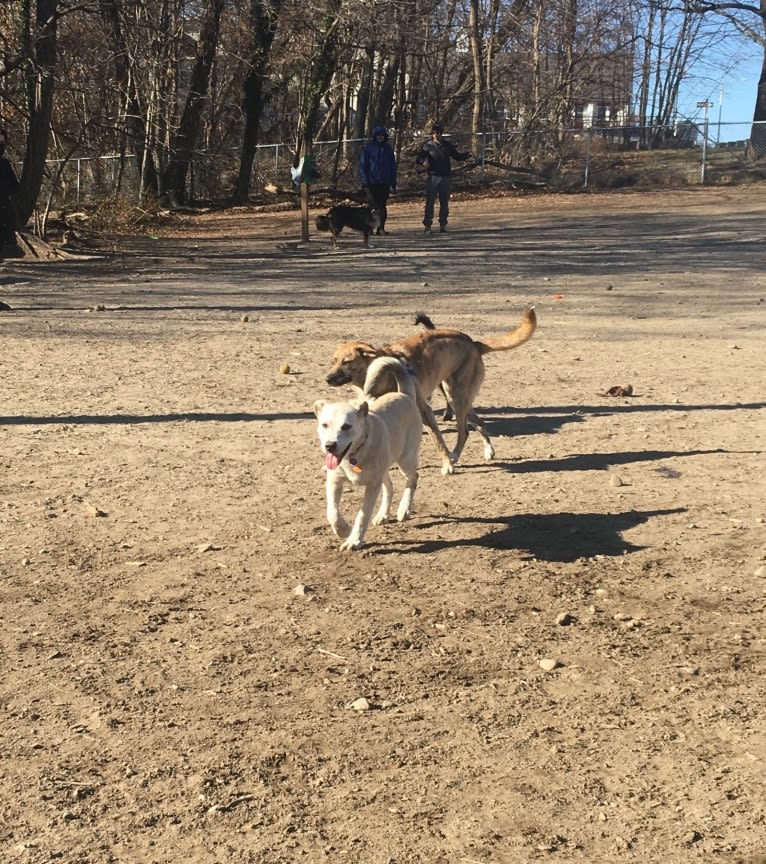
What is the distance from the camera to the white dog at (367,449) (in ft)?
19.1

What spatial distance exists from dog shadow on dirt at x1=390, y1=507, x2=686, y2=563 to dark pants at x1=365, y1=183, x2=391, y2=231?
19673 millimetres

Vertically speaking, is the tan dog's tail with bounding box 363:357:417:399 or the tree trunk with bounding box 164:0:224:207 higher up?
the tree trunk with bounding box 164:0:224:207

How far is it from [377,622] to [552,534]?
5.24 feet

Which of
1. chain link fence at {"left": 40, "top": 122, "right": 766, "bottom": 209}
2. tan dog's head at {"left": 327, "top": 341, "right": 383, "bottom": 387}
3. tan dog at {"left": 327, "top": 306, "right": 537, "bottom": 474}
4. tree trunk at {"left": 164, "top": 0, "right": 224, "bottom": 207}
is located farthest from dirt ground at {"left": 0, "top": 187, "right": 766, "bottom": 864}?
chain link fence at {"left": 40, "top": 122, "right": 766, "bottom": 209}

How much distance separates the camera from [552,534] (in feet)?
21.1

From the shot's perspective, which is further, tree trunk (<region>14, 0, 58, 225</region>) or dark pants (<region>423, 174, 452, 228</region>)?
dark pants (<region>423, 174, 452, 228</region>)

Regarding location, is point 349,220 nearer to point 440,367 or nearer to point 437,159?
point 437,159

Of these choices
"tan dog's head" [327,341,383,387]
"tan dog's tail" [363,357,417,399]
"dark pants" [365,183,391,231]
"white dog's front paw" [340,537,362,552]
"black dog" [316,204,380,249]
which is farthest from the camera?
"dark pants" [365,183,391,231]

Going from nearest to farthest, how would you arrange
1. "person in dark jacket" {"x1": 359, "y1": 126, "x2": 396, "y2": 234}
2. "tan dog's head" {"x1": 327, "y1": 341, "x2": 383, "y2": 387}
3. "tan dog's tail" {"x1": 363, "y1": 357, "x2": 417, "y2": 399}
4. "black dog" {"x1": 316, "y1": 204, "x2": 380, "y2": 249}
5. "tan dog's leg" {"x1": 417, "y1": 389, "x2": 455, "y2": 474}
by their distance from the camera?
1. "tan dog's tail" {"x1": 363, "y1": 357, "x2": 417, "y2": 399}
2. "tan dog's head" {"x1": 327, "y1": 341, "x2": 383, "y2": 387}
3. "tan dog's leg" {"x1": 417, "y1": 389, "x2": 455, "y2": 474}
4. "black dog" {"x1": 316, "y1": 204, "x2": 380, "y2": 249}
5. "person in dark jacket" {"x1": 359, "y1": 126, "x2": 396, "y2": 234}

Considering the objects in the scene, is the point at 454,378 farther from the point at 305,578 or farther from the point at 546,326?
the point at 546,326

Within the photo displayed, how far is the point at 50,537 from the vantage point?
20.7ft

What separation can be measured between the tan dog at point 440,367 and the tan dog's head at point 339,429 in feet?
3.86

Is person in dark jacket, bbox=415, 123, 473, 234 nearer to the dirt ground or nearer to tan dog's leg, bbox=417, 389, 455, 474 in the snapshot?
the dirt ground

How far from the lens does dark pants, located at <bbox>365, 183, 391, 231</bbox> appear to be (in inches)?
1008
